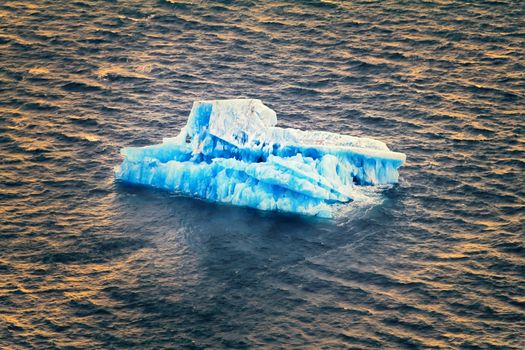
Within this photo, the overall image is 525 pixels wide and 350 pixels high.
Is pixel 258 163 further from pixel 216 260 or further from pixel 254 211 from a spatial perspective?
pixel 216 260

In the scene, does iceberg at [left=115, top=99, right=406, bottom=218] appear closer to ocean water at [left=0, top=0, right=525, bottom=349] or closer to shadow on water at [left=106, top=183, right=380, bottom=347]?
shadow on water at [left=106, top=183, right=380, bottom=347]

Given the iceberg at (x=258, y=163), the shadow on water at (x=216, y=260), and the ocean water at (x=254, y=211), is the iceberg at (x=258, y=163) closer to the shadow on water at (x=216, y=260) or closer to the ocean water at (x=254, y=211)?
the shadow on water at (x=216, y=260)

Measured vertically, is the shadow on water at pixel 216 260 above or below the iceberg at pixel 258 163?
below

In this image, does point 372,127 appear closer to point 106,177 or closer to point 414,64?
point 414,64

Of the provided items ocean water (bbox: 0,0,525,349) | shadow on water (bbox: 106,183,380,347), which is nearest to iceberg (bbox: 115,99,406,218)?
shadow on water (bbox: 106,183,380,347)

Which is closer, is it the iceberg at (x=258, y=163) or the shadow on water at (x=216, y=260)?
the shadow on water at (x=216, y=260)

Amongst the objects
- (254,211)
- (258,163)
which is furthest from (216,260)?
(258,163)

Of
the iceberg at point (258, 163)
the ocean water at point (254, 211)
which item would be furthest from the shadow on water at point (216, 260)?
the iceberg at point (258, 163)
